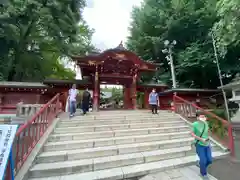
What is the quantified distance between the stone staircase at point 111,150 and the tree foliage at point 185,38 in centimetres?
937

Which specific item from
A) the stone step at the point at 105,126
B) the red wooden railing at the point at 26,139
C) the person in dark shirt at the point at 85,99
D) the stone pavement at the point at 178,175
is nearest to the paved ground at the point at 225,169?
the stone pavement at the point at 178,175

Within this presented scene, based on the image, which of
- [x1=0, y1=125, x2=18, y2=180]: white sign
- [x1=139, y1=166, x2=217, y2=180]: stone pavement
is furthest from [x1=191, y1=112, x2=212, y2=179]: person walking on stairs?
[x1=0, y1=125, x2=18, y2=180]: white sign

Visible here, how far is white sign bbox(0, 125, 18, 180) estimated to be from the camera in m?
2.33

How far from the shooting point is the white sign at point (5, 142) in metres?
2.33

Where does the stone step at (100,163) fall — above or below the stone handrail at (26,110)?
below

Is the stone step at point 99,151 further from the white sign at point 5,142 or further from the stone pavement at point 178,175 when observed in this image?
the white sign at point 5,142

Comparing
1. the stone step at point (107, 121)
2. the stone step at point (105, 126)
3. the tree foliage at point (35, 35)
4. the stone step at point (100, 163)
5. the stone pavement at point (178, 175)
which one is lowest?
the stone pavement at point (178, 175)

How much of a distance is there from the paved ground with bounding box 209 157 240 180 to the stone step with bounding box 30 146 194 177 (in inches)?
33.9

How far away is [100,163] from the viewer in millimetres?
3553

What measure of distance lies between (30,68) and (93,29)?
989cm

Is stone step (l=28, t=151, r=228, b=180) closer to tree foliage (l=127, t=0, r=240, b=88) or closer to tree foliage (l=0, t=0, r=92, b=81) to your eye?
tree foliage (l=127, t=0, r=240, b=88)

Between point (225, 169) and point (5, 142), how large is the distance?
528 centimetres

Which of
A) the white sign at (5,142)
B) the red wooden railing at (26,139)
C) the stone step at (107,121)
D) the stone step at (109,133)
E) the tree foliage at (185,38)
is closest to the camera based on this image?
the white sign at (5,142)

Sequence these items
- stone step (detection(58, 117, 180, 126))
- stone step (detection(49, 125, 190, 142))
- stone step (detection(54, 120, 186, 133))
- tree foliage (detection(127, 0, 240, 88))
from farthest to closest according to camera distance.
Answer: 1. tree foliage (detection(127, 0, 240, 88))
2. stone step (detection(58, 117, 180, 126))
3. stone step (detection(54, 120, 186, 133))
4. stone step (detection(49, 125, 190, 142))
